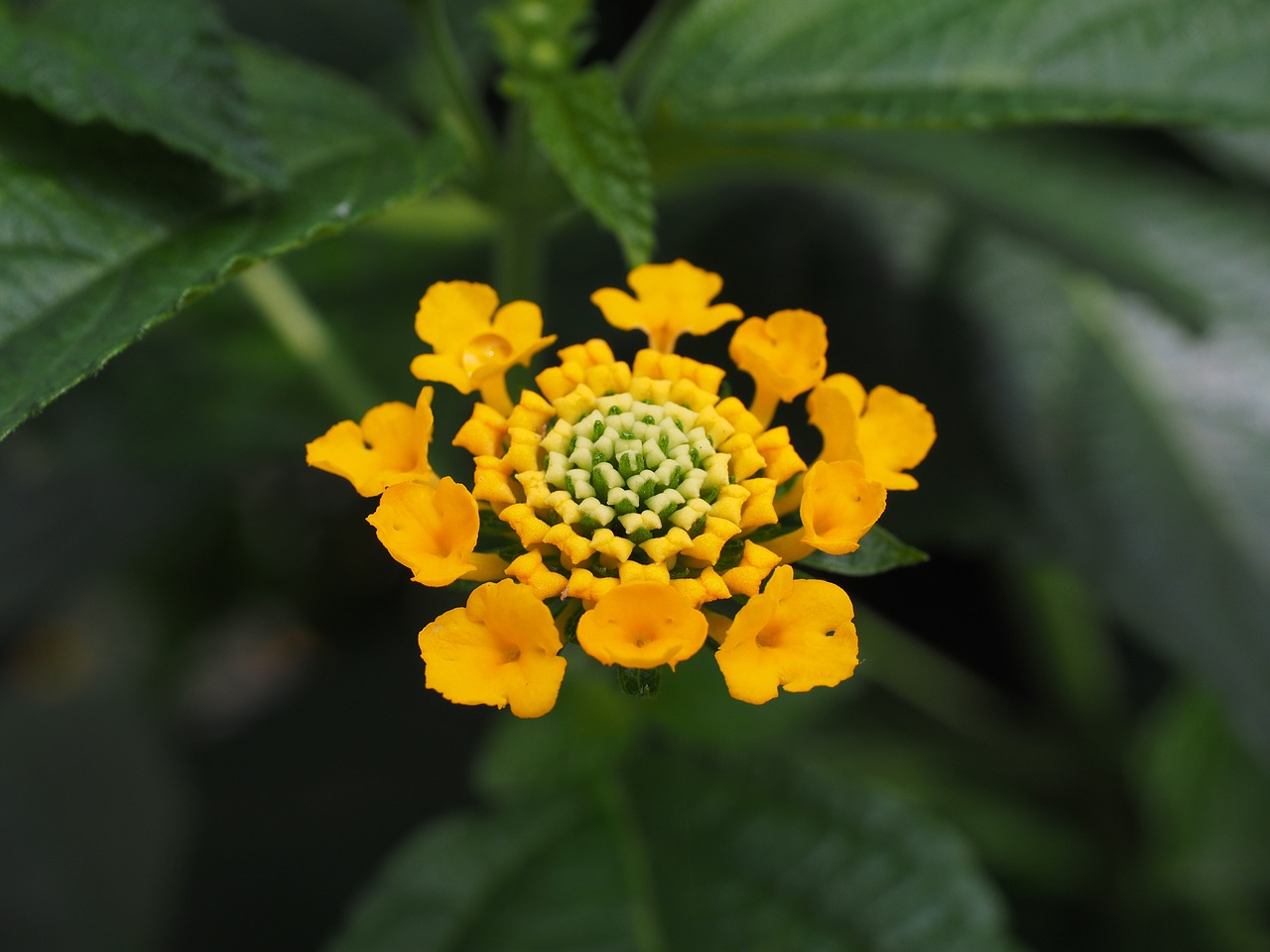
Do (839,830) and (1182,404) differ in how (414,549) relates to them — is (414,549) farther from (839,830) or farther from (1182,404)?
(1182,404)

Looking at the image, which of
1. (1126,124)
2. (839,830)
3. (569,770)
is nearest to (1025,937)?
(839,830)

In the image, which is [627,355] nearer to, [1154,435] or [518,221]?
[518,221]

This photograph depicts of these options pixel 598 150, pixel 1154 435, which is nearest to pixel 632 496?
pixel 598 150

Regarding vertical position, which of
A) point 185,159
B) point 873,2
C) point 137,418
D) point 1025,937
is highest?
point 185,159

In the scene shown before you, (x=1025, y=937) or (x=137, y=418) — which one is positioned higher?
(x=137, y=418)

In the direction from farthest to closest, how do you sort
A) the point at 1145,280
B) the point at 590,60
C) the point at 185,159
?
the point at 590,60 < the point at 1145,280 < the point at 185,159

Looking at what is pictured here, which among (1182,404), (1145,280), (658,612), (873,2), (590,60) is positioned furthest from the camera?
(590,60)
